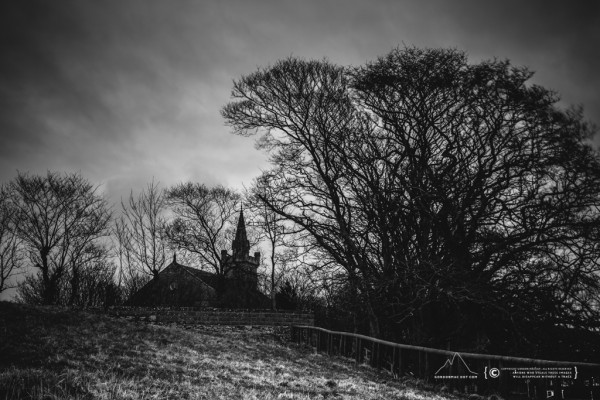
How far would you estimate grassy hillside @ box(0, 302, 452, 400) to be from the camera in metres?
4.20

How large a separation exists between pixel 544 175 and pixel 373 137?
4655 millimetres

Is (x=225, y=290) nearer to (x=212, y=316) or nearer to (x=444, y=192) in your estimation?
(x=212, y=316)

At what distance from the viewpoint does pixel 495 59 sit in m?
10.5

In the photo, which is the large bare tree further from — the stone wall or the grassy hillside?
the stone wall

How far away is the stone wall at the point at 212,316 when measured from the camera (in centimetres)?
1528

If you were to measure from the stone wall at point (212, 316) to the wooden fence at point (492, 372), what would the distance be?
805cm

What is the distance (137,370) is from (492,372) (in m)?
6.32

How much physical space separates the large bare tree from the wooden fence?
1188mm

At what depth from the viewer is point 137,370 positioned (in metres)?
5.59

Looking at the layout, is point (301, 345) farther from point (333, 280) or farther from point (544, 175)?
point (544, 175)

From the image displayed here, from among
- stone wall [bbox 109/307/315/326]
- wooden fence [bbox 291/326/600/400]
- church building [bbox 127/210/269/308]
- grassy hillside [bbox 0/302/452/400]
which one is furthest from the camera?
church building [bbox 127/210/269/308]

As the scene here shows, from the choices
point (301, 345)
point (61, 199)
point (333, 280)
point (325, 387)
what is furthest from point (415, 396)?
point (61, 199)

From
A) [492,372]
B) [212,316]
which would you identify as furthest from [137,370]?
[212,316]

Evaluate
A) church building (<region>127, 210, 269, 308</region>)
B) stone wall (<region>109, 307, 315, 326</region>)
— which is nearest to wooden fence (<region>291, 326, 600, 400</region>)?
stone wall (<region>109, 307, 315, 326</region>)
